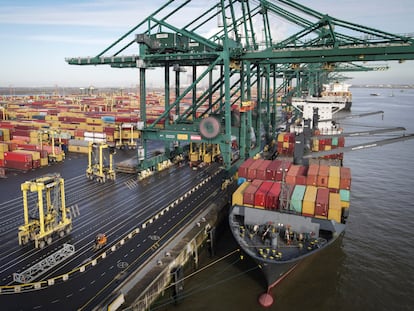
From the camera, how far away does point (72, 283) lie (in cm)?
1877

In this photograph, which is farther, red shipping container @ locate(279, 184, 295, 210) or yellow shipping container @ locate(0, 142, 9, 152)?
yellow shipping container @ locate(0, 142, 9, 152)

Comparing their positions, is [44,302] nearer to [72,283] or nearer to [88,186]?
[72,283]

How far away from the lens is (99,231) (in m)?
25.6

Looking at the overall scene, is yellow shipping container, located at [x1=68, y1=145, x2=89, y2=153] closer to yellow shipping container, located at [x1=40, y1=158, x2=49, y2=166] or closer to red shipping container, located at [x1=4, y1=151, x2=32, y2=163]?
yellow shipping container, located at [x1=40, y1=158, x2=49, y2=166]

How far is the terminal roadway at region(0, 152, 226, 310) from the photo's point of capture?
707 inches

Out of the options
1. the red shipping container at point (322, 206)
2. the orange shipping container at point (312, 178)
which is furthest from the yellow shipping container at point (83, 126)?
the red shipping container at point (322, 206)

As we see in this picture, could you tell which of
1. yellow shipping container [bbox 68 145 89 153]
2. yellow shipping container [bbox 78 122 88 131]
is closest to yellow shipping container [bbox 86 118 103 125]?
yellow shipping container [bbox 78 122 88 131]

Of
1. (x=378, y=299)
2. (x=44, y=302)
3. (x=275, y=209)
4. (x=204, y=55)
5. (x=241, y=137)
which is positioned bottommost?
(x=378, y=299)

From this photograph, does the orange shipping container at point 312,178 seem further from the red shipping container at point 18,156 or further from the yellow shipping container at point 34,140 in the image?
the yellow shipping container at point 34,140

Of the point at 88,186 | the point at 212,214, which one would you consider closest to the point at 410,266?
the point at 212,214

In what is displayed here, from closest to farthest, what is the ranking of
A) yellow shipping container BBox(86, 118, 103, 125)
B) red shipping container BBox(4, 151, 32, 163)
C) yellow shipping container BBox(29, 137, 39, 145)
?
red shipping container BBox(4, 151, 32, 163) → yellow shipping container BBox(29, 137, 39, 145) → yellow shipping container BBox(86, 118, 103, 125)

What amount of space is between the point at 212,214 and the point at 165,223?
427 centimetres

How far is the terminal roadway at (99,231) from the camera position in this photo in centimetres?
1795

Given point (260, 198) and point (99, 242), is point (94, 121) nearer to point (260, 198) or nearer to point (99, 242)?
point (99, 242)
